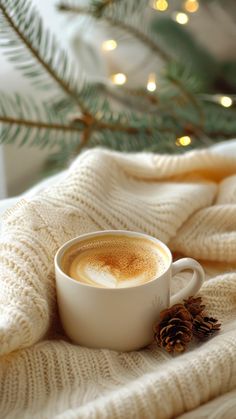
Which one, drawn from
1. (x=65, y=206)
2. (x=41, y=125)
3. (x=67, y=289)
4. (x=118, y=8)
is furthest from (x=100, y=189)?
(x=118, y=8)

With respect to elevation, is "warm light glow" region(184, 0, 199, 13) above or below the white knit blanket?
above

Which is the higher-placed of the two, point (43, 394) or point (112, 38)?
point (112, 38)

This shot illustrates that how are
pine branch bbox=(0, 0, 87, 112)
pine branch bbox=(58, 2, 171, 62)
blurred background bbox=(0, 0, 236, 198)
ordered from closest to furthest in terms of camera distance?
pine branch bbox=(0, 0, 87, 112) < pine branch bbox=(58, 2, 171, 62) < blurred background bbox=(0, 0, 236, 198)

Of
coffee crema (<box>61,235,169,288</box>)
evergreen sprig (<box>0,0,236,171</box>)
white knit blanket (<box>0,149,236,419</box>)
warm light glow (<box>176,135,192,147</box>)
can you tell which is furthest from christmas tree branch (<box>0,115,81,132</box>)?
coffee crema (<box>61,235,169,288</box>)

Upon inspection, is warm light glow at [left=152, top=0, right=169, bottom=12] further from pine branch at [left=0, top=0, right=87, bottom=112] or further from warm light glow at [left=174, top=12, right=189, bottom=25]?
pine branch at [left=0, top=0, right=87, bottom=112]

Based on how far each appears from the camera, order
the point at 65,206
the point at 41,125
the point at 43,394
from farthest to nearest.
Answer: the point at 41,125 → the point at 65,206 → the point at 43,394

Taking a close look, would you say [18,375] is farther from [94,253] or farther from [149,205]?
[149,205]

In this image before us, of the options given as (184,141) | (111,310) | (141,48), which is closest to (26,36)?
(184,141)

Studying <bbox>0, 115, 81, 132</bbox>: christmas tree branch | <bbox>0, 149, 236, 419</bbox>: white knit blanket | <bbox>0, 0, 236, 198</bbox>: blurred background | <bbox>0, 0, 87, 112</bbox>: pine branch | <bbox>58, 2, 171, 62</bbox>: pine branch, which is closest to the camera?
<bbox>0, 149, 236, 419</bbox>: white knit blanket

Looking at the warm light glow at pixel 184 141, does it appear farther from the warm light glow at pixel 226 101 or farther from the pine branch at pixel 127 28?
the pine branch at pixel 127 28

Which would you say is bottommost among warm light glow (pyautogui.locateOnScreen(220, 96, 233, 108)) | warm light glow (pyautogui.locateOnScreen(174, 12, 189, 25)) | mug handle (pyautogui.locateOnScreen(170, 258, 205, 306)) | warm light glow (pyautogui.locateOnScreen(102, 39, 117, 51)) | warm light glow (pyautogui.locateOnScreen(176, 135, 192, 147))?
warm light glow (pyautogui.locateOnScreen(176, 135, 192, 147))
